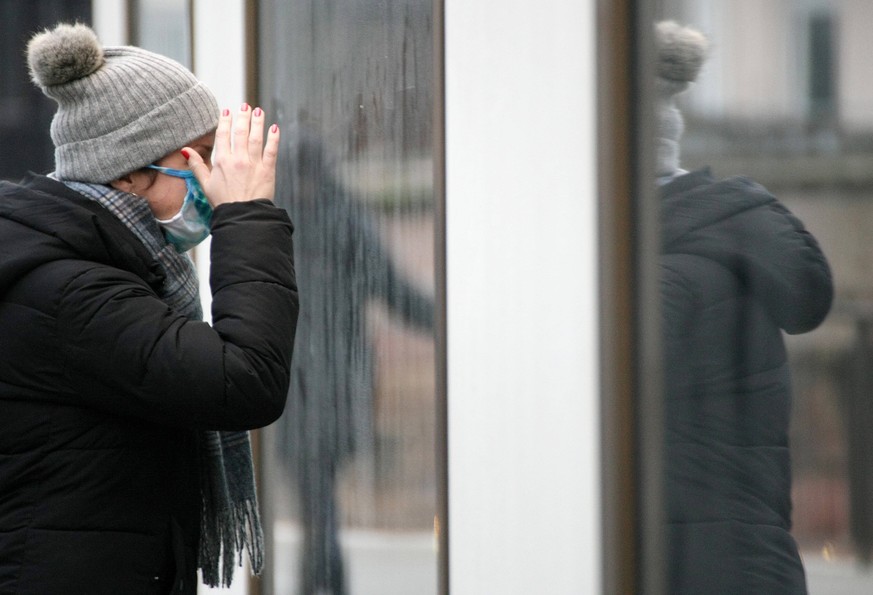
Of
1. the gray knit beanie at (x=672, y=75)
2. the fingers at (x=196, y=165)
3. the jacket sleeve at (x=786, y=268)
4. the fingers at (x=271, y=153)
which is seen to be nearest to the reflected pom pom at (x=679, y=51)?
the gray knit beanie at (x=672, y=75)

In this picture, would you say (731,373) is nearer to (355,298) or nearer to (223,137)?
(223,137)

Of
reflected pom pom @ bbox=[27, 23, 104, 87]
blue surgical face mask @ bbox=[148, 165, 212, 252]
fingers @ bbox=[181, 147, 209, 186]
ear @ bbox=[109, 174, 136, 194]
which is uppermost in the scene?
reflected pom pom @ bbox=[27, 23, 104, 87]

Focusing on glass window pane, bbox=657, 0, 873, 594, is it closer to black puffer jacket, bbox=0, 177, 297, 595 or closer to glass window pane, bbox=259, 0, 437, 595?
glass window pane, bbox=259, 0, 437, 595

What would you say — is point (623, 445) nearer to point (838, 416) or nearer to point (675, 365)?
point (675, 365)

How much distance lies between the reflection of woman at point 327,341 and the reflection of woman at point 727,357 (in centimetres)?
93

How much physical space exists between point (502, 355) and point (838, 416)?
33.6 inches

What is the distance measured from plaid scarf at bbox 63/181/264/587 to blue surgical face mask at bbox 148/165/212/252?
19 mm

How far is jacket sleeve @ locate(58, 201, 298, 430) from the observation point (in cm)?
183

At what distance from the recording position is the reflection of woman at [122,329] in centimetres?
185

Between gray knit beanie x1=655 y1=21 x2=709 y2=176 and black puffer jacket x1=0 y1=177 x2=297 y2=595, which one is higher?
gray knit beanie x1=655 y1=21 x2=709 y2=176

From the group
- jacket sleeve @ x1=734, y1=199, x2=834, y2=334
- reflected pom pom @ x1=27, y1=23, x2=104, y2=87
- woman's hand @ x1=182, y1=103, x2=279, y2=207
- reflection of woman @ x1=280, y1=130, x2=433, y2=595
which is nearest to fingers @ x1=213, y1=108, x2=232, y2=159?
woman's hand @ x1=182, y1=103, x2=279, y2=207

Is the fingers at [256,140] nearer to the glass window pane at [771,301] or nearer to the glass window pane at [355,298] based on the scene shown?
the glass window pane at [771,301]

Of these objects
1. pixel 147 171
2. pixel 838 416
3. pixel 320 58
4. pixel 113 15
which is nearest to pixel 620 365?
pixel 838 416

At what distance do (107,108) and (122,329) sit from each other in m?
0.47
